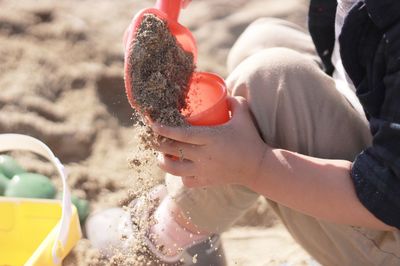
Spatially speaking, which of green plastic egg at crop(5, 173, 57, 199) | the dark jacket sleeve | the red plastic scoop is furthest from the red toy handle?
green plastic egg at crop(5, 173, 57, 199)

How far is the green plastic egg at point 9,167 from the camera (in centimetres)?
141

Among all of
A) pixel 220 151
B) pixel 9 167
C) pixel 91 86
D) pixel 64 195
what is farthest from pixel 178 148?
pixel 91 86

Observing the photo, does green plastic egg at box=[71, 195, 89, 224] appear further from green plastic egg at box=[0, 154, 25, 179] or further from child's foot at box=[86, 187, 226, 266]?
green plastic egg at box=[0, 154, 25, 179]

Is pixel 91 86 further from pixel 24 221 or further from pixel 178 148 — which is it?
pixel 178 148

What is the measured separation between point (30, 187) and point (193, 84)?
501mm

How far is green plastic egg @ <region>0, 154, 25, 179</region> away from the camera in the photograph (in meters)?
1.41

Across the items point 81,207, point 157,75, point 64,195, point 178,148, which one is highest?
point 157,75

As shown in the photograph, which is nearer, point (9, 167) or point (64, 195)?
point (64, 195)

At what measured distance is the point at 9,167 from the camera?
142 cm

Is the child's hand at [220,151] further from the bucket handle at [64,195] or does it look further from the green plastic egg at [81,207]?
the green plastic egg at [81,207]

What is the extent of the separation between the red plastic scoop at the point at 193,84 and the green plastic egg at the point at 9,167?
560 mm

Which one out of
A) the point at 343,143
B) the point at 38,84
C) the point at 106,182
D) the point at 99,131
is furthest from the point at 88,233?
the point at 343,143

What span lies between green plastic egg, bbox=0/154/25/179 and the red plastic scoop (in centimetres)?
56

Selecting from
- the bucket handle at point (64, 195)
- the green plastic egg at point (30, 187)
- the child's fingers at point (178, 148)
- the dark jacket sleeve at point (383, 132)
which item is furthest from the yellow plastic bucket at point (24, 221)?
the dark jacket sleeve at point (383, 132)
